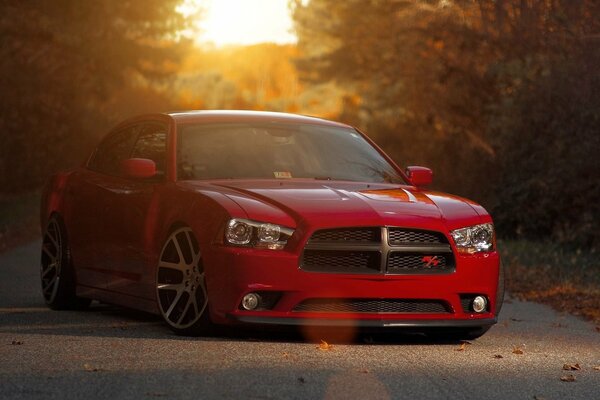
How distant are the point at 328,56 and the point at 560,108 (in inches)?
1505

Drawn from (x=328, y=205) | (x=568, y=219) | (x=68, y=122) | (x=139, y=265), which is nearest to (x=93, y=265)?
(x=139, y=265)

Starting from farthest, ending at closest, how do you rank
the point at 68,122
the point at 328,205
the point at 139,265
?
the point at 68,122, the point at 139,265, the point at 328,205

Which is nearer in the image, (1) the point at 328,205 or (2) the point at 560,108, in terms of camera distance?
(1) the point at 328,205

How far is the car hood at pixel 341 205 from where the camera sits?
8.99 metres

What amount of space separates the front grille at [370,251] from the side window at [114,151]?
2.72 meters

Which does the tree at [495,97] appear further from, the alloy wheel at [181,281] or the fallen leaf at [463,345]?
the alloy wheel at [181,281]

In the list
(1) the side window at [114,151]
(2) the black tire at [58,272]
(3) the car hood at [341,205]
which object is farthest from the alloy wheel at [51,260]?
(3) the car hood at [341,205]

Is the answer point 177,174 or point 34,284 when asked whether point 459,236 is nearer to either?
point 177,174

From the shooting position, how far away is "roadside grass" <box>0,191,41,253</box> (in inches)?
859

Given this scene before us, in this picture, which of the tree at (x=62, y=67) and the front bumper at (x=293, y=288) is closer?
the front bumper at (x=293, y=288)

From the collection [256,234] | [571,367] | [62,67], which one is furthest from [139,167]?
[62,67]

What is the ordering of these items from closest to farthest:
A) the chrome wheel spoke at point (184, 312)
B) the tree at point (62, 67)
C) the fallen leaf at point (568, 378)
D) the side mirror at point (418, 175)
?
the fallen leaf at point (568, 378) → the chrome wheel spoke at point (184, 312) → the side mirror at point (418, 175) → the tree at point (62, 67)

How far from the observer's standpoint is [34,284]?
1430 cm

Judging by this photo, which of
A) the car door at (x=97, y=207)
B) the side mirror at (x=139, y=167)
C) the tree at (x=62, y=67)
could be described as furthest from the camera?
the tree at (x=62, y=67)
